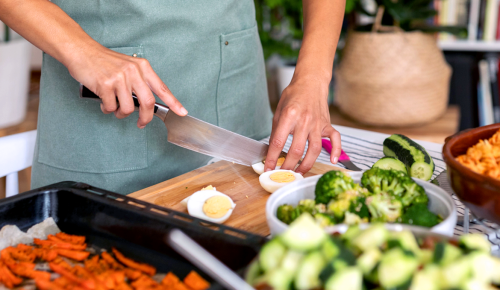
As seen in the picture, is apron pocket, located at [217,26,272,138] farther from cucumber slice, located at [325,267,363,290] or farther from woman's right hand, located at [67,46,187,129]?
cucumber slice, located at [325,267,363,290]

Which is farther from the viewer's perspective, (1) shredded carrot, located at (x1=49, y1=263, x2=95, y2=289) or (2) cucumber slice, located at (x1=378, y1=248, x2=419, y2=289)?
(1) shredded carrot, located at (x1=49, y1=263, x2=95, y2=289)

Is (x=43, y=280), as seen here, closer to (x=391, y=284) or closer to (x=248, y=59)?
(x=391, y=284)

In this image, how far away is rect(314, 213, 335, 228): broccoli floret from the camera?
0.64 m

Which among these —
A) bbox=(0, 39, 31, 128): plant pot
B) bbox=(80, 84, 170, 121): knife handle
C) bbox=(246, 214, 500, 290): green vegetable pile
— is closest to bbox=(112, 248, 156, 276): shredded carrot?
bbox=(246, 214, 500, 290): green vegetable pile

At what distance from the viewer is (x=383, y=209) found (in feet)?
2.24

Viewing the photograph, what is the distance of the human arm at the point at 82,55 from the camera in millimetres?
957

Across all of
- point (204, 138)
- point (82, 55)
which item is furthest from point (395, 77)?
point (82, 55)

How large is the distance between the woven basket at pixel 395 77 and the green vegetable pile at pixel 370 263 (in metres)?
2.47

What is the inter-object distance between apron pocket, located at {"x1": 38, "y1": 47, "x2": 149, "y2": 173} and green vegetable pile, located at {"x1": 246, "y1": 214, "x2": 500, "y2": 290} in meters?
0.83

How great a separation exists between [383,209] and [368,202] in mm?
25

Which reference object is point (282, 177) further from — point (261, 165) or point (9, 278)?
point (9, 278)

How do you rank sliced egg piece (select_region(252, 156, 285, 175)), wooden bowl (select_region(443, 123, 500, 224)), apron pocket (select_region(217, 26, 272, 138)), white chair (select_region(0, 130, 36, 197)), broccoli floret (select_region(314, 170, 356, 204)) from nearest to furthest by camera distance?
wooden bowl (select_region(443, 123, 500, 224))
broccoli floret (select_region(314, 170, 356, 204))
sliced egg piece (select_region(252, 156, 285, 175))
white chair (select_region(0, 130, 36, 197))
apron pocket (select_region(217, 26, 272, 138))

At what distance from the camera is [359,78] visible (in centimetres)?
292

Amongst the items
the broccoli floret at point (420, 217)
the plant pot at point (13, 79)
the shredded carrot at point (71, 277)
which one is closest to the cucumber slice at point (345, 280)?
the broccoli floret at point (420, 217)
